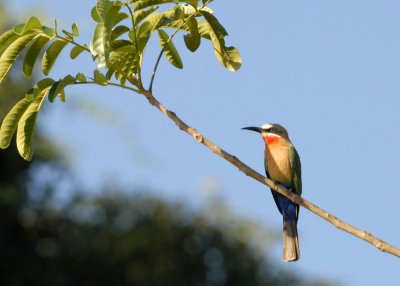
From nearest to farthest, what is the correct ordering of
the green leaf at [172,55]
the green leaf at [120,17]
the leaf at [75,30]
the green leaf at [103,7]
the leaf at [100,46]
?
1. the leaf at [100,46]
2. the green leaf at [103,7]
3. the green leaf at [120,17]
4. the leaf at [75,30]
5. the green leaf at [172,55]

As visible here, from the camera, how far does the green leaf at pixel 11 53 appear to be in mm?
2615

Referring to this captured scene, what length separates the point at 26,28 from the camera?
8.55ft

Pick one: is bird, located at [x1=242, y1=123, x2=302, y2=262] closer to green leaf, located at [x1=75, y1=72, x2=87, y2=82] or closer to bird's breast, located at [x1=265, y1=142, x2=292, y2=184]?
bird's breast, located at [x1=265, y1=142, x2=292, y2=184]

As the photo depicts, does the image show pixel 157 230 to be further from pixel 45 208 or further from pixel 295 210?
pixel 295 210

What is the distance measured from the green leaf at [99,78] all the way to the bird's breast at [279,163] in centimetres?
232

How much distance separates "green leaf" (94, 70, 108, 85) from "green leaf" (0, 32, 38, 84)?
249 mm

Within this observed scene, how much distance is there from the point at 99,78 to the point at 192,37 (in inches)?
13.6

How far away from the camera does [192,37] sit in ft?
8.96

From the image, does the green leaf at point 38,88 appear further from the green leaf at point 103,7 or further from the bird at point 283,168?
the bird at point 283,168

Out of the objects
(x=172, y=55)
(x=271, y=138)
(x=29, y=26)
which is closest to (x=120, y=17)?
(x=29, y=26)

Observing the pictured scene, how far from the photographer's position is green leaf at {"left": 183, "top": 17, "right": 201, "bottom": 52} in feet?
8.84

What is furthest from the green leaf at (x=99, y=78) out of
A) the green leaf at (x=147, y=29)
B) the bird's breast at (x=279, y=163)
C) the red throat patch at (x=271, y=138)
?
the red throat patch at (x=271, y=138)

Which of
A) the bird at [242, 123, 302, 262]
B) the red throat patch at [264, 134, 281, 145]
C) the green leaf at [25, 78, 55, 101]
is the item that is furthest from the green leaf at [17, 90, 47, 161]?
the red throat patch at [264, 134, 281, 145]

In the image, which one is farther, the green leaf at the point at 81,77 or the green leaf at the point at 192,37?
the green leaf at the point at 192,37
